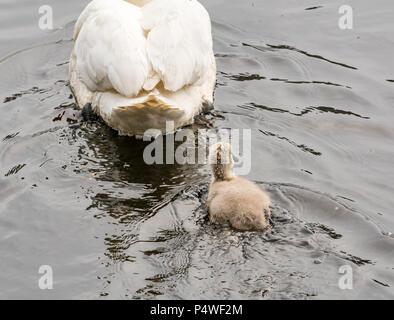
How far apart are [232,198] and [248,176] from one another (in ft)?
3.54

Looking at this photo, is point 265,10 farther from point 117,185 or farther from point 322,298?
point 322,298

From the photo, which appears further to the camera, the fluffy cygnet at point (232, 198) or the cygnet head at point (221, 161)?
the cygnet head at point (221, 161)

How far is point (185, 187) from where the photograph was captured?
8.38 metres

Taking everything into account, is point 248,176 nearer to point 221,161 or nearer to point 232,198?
point 221,161

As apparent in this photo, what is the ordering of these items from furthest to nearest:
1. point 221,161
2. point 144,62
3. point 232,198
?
point 144,62 → point 221,161 → point 232,198

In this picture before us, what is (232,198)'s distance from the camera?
743 cm

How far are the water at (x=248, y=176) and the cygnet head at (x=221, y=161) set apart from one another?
0.36m

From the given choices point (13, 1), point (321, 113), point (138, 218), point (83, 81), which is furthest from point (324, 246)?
point (13, 1)

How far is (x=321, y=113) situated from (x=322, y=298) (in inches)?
169

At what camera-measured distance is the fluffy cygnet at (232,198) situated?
7.24 metres

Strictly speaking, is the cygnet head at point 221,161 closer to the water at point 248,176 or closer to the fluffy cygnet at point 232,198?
the fluffy cygnet at point 232,198

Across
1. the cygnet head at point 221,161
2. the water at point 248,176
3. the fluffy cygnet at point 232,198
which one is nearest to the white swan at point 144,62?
the water at point 248,176

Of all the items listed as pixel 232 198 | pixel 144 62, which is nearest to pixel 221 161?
pixel 232 198

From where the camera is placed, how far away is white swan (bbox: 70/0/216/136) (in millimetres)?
8812
